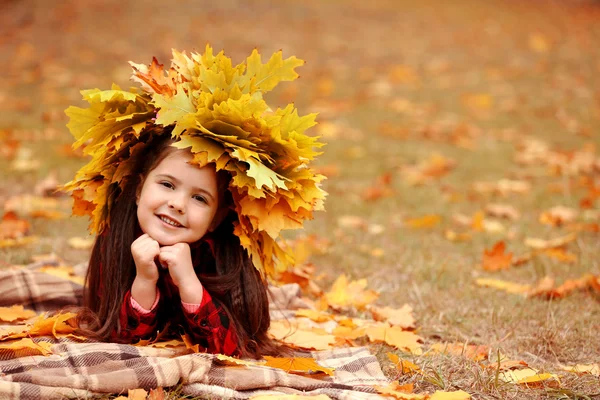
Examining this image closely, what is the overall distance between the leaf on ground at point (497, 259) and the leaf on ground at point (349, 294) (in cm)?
77

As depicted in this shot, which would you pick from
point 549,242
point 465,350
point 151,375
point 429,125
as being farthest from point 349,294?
point 429,125

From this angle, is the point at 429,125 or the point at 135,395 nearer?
the point at 135,395

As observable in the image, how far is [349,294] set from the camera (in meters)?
3.14

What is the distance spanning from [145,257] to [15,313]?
0.73m

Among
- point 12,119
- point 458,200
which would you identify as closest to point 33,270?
point 458,200

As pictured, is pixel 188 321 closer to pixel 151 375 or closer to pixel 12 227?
pixel 151 375

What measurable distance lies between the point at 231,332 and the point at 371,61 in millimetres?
7695

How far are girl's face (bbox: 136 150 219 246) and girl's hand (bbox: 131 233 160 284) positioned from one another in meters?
0.05

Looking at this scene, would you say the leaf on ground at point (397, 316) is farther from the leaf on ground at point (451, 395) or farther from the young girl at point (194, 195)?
the leaf on ground at point (451, 395)

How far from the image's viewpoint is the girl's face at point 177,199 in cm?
225

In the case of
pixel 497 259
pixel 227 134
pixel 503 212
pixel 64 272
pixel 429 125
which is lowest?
pixel 497 259

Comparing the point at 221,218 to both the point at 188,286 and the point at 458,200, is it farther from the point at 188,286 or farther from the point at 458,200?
the point at 458,200

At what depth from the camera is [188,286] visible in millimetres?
2217

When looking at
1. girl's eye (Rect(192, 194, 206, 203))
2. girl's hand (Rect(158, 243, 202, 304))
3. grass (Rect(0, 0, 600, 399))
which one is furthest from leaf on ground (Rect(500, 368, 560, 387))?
girl's eye (Rect(192, 194, 206, 203))
